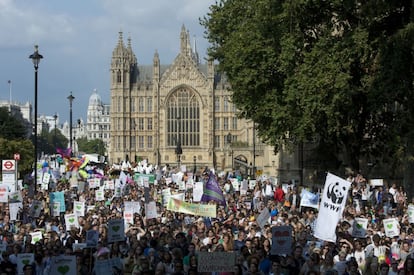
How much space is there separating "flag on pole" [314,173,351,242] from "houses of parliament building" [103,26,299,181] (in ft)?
294

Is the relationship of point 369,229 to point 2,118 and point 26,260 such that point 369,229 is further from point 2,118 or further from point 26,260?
point 2,118

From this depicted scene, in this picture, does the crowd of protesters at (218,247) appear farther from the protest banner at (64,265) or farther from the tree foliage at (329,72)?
the tree foliage at (329,72)

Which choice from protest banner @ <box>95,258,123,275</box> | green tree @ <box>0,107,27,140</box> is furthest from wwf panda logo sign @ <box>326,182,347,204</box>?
green tree @ <box>0,107,27,140</box>

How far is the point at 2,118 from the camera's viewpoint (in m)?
88.8

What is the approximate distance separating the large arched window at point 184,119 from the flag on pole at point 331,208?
92.4 metres

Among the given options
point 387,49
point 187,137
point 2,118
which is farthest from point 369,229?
point 187,137

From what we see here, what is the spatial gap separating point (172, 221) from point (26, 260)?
6.33 meters

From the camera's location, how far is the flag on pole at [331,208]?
46.3 feet

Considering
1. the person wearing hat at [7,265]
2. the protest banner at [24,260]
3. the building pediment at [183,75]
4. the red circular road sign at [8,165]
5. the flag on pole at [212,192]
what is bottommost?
the person wearing hat at [7,265]

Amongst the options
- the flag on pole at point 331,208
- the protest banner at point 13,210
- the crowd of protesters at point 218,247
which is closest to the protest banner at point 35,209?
the crowd of protesters at point 218,247

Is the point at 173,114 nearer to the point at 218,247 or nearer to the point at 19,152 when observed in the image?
the point at 19,152

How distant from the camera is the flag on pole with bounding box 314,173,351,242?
1412cm

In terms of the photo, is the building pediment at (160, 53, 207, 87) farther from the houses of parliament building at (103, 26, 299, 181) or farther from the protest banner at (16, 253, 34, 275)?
the protest banner at (16, 253, 34, 275)

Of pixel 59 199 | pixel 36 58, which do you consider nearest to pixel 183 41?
pixel 36 58
